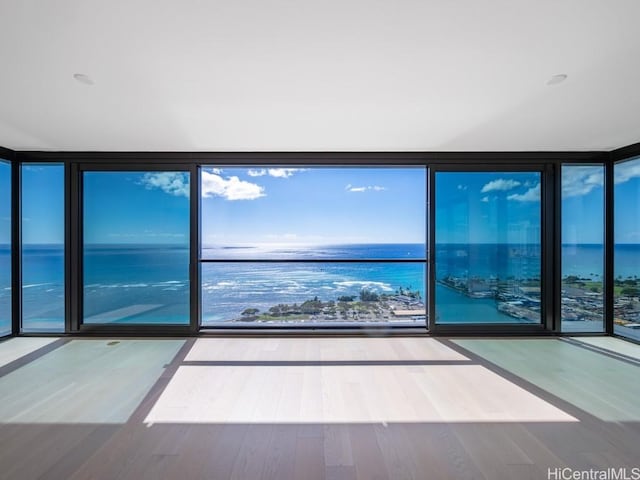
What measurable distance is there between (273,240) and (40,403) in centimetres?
314

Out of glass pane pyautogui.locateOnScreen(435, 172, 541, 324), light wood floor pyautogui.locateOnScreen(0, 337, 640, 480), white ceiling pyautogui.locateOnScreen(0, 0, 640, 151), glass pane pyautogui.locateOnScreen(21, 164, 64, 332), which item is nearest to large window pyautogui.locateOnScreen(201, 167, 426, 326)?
glass pane pyautogui.locateOnScreen(435, 172, 541, 324)

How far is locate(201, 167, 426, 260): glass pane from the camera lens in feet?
14.4

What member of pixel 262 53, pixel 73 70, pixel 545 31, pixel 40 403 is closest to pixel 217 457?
pixel 40 403

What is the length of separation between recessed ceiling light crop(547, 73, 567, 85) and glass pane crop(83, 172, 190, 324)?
371 cm

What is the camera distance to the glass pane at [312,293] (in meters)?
4.32

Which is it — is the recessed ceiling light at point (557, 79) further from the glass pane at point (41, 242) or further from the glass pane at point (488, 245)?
the glass pane at point (41, 242)

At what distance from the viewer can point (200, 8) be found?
Result: 162 centimetres

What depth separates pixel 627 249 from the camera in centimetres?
408

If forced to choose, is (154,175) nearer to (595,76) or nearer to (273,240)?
(273,240)

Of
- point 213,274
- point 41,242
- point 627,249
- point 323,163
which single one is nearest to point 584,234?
point 627,249

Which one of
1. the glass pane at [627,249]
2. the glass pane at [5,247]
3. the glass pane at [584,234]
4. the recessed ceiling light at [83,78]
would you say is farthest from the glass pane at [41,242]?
the glass pane at [627,249]

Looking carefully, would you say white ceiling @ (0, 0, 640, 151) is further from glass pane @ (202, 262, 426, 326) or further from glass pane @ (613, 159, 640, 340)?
glass pane @ (202, 262, 426, 326)

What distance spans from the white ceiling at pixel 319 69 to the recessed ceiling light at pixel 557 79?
0.04m

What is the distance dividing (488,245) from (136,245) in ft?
14.6
